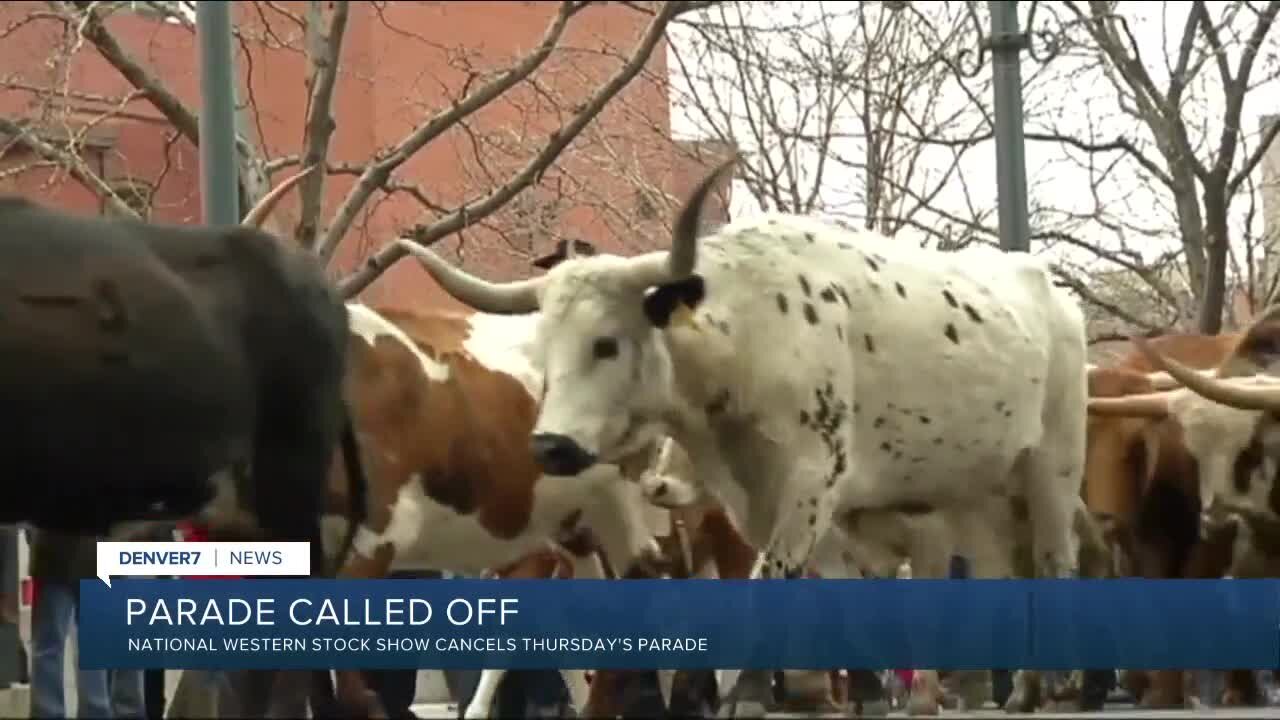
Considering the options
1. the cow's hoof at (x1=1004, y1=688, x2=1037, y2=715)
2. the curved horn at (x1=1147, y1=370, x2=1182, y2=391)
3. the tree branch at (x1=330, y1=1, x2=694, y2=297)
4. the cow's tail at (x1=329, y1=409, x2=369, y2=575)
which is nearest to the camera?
the cow's tail at (x1=329, y1=409, x2=369, y2=575)

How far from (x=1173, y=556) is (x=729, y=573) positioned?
2027 mm

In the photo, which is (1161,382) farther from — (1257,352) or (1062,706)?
(1062,706)

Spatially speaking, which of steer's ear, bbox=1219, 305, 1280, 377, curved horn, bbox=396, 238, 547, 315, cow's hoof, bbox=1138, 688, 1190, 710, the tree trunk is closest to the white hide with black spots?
curved horn, bbox=396, 238, 547, 315

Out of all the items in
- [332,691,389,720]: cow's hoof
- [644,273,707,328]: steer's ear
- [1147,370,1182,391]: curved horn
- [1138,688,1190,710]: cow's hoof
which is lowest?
[1138,688,1190,710]: cow's hoof

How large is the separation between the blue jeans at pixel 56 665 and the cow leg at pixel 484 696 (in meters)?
1.72

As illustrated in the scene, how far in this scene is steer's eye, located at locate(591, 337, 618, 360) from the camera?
6.23 metres

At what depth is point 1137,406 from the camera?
853 centimetres

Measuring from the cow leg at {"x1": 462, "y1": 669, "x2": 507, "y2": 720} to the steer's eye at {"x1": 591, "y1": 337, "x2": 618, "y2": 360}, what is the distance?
1.30m

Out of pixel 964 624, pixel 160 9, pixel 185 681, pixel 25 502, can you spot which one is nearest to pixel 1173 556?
pixel 964 624

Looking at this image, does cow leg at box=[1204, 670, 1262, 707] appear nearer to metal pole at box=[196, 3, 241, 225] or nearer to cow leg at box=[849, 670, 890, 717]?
cow leg at box=[849, 670, 890, 717]

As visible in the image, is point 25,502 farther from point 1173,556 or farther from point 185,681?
point 1173,556

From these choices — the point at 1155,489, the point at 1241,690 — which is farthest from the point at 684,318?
the point at 1241,690

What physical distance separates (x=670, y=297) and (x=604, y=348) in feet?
0.87

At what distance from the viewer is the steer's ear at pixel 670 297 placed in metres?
6.23
